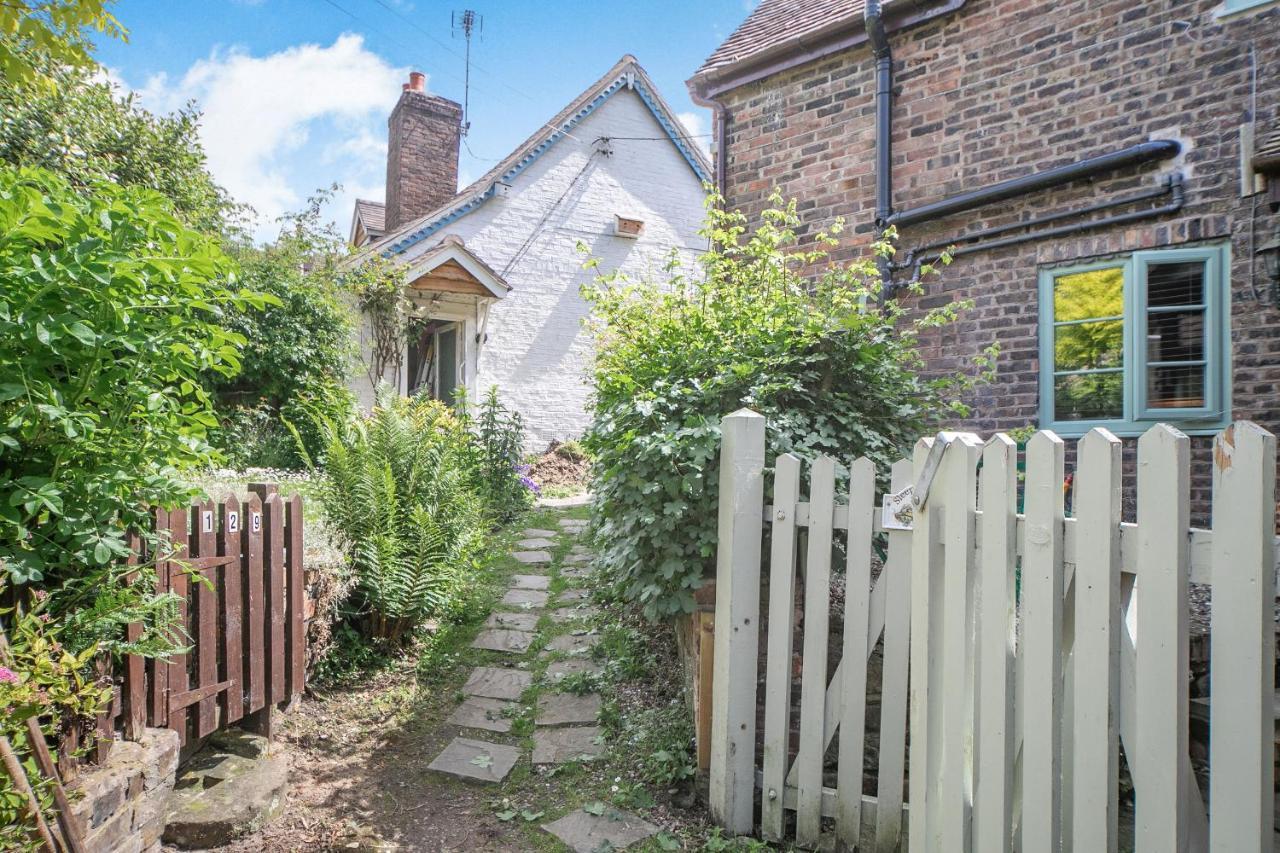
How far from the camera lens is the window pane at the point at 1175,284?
5285 mm

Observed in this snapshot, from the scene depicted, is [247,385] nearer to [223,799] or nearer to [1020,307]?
[223,799]

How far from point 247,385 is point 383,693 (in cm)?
573

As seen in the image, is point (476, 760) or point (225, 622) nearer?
point (225, 622)

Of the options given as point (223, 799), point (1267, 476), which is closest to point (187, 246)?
point (223, 799)

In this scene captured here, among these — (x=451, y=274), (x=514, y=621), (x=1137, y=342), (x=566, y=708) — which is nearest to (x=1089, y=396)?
(x=1137, y=342)

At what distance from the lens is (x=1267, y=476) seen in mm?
1516

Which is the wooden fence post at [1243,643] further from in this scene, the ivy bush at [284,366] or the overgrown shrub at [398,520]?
the ivy bush at [284,366]

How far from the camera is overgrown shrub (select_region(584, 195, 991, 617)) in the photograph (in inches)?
125

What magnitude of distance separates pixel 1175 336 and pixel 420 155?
12404 millimetres

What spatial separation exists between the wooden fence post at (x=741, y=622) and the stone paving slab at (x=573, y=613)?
7.99 ft

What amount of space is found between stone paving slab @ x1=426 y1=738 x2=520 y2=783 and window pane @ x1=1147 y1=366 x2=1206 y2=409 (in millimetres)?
5016

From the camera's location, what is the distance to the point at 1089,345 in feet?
18.5

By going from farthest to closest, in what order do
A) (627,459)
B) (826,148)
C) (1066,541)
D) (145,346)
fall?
(826,148), (627,459), (145,346), (1066,541)

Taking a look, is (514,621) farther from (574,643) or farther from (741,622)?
(741,622)
